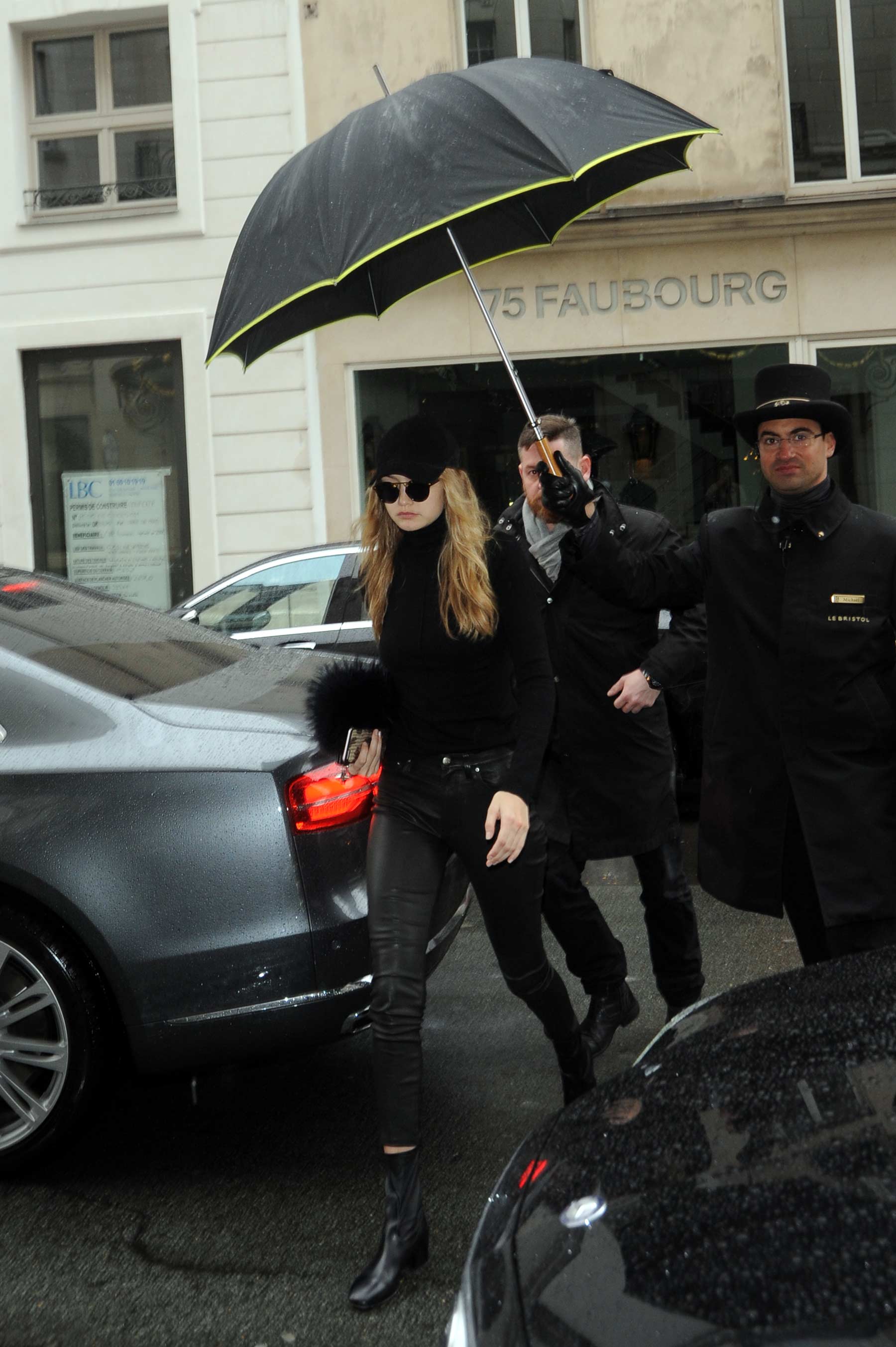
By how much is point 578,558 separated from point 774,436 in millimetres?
577

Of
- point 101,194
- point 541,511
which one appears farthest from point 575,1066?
point 101,194

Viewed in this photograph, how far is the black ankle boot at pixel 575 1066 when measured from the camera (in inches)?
150

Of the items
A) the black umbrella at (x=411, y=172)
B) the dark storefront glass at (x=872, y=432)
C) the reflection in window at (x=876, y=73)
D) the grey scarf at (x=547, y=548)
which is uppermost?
the reflection in window at (x=876, y=73)

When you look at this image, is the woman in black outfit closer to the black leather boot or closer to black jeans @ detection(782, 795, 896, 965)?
black jeans @ detection(782, 795, 896, 965)

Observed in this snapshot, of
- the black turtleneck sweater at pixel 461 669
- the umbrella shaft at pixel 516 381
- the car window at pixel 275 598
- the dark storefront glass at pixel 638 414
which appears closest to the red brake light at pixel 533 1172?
the black turtleneck sweater at pixel 461 669

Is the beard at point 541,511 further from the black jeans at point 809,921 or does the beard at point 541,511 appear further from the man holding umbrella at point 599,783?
the black jeans at point 809,921

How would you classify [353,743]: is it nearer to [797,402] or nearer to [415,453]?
[415,453]

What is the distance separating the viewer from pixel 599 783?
454 cm

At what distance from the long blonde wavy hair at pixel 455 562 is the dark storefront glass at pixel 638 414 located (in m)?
9.39

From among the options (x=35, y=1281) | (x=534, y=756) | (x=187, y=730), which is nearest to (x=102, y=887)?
(x=187, y=730)

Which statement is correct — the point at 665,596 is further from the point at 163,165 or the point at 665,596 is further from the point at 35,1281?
the point at 163,165

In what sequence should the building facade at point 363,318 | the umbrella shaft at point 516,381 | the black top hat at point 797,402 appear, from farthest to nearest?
the building facade at point 363,318 → the umbrella shaft at point 516,381 → the black top hat at point 797,402

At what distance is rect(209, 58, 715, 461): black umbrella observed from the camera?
3.37 m

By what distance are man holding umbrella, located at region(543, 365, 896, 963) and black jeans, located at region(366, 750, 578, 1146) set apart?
0.51 metres
